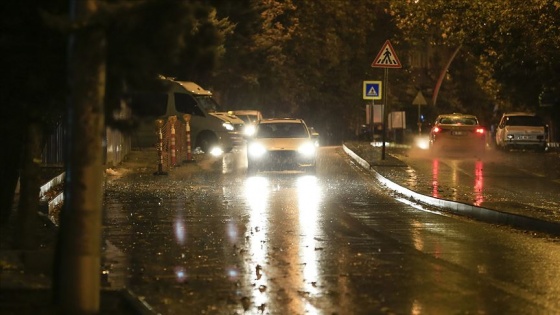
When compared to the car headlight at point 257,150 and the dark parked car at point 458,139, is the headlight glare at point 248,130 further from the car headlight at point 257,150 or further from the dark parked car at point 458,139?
the car headlight at point 257,150

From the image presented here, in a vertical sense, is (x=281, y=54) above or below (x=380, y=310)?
above

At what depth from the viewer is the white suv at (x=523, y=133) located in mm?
42719

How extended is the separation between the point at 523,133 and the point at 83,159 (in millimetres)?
36784

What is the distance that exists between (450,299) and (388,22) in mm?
61890

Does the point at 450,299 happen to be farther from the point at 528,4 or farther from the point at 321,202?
the point at 528,4

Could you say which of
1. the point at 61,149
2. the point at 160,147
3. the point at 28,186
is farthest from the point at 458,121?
the point at 28,186

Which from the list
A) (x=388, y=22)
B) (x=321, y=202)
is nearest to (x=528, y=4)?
(x=321, y=202)

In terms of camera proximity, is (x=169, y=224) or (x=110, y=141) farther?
(x=110, y=141)

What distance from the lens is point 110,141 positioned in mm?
27562

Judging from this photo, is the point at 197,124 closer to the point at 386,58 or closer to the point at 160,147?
the point at 160,147

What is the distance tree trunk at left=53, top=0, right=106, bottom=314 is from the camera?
8.10 metres

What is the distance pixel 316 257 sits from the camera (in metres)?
12.7

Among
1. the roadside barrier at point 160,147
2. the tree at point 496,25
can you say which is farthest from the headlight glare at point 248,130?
the roadside barrier at point 160,147

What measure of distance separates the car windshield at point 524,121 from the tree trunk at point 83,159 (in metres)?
37.0
